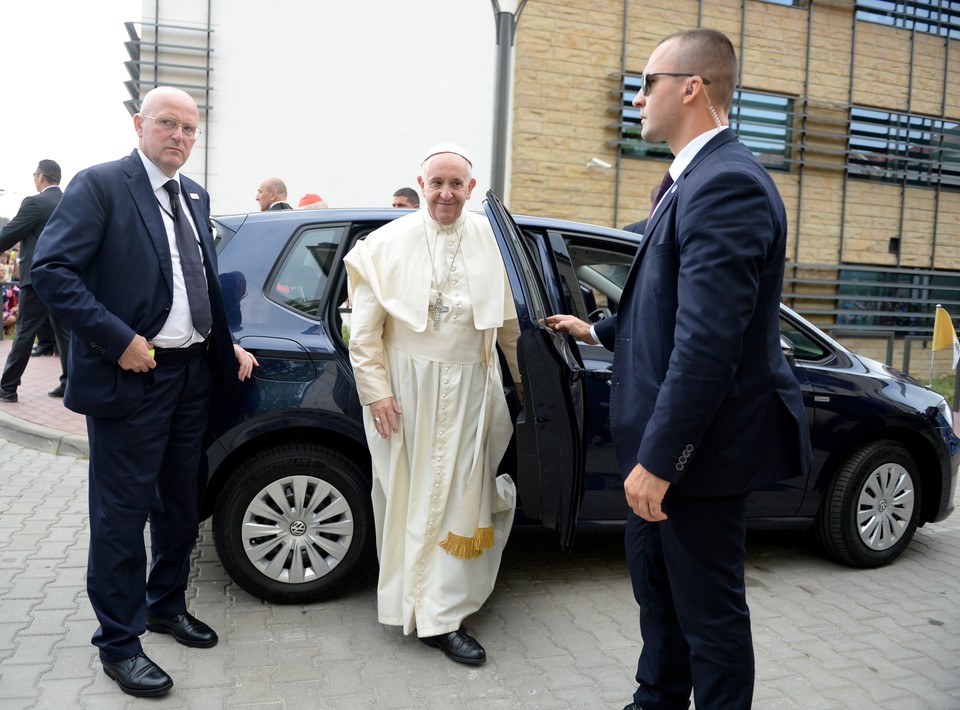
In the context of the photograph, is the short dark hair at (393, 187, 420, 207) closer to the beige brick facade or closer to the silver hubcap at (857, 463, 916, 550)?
the silver hubcap at (857, 463, 916, 550)

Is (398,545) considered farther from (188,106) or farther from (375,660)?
(188,106)

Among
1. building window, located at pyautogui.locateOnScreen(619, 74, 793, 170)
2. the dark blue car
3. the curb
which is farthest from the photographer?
building window, located at pyautogui.locateOnScreen(619, 74, 793, 170)

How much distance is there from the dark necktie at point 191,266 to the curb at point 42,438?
3.93 meters

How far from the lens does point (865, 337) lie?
1430cm

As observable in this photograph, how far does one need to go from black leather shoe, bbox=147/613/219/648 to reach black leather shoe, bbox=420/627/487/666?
2.78 feet

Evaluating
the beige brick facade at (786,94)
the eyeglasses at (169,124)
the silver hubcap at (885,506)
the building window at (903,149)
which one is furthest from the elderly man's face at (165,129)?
the building window at (903,149)

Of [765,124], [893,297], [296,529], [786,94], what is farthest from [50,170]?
[893,297]

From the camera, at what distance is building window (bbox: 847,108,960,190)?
14281mm

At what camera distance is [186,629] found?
10.2ft

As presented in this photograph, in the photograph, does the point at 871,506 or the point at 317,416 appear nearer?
the point at 317,416

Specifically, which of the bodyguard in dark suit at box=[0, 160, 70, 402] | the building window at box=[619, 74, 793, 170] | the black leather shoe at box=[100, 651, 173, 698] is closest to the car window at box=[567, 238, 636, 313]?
the black leather shoe at box=[100, 651, 173, 698]

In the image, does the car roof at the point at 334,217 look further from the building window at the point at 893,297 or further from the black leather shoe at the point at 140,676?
the building window at the point at 893,297

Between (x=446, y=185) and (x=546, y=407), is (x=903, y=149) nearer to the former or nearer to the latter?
(x=446, y=185)

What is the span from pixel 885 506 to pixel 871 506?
0.10m
